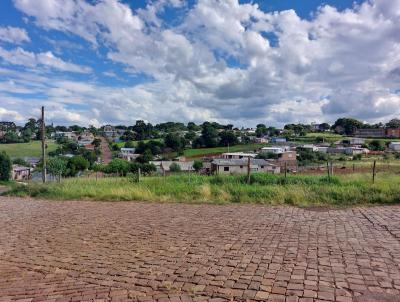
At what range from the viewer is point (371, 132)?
109 meters

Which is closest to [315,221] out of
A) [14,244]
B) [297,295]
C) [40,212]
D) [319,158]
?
[297,295]

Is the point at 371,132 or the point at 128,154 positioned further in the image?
the point at 371,132

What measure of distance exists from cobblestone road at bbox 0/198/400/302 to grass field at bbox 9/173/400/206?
57.2 inches

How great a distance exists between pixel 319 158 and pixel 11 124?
112539 mm

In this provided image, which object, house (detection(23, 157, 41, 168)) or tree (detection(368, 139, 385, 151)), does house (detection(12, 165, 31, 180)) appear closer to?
house (detection(23, 157, 41, 168))

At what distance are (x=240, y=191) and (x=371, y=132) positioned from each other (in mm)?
108480

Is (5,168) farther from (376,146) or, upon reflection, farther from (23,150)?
(376,146)

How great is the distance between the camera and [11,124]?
128500mm

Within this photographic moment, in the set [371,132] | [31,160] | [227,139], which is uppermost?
[371,132]

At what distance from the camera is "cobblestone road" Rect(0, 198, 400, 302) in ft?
14.4

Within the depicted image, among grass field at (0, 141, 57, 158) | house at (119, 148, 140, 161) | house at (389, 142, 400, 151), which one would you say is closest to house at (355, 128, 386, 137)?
house at (389, 142, 400, 151)

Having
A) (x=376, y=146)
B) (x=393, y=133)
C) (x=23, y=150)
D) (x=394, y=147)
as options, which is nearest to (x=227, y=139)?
(x=376, y=146)

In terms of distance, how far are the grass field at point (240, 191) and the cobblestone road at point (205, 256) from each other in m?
1.45

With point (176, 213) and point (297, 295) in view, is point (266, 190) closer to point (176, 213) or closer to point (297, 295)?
point (176, 213)
